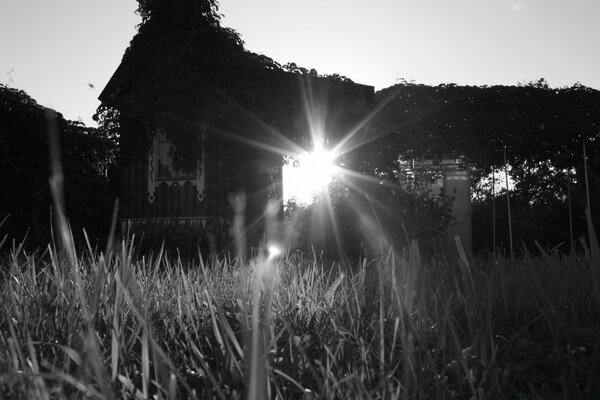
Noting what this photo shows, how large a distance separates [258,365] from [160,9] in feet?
28.4

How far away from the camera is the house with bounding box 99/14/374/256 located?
→ 25.8ft

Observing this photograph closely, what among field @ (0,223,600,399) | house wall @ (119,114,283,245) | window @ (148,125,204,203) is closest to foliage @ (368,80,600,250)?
house wall @ (119,114,283,245)

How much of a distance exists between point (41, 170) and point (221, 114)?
8.43ft

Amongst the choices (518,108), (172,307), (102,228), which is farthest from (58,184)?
(518,108)

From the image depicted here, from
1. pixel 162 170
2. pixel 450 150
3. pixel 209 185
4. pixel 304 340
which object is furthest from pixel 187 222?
pixel 304 340

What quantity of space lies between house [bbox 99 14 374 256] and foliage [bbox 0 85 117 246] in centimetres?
69

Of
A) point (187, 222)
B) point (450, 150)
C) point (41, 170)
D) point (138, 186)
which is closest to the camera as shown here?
point (41, 170)

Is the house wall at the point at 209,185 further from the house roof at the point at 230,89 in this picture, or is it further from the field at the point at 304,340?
the field at the point at 304,340

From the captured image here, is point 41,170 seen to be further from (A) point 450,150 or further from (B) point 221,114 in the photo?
(A) point 450,150

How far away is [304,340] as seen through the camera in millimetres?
1767

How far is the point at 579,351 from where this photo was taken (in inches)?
65.2

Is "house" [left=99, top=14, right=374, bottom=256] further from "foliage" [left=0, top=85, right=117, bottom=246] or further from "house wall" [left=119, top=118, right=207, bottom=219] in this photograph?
"foliage" [left=0, top=85, right=117, bottom=246]

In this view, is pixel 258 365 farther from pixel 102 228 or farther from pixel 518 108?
pixel 518 108

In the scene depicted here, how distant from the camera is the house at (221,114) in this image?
788 cm
